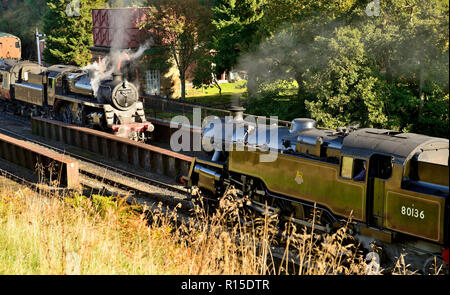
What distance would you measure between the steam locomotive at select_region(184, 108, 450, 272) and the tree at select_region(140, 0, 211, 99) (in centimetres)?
1792

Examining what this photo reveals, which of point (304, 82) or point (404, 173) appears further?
point (304, 82)

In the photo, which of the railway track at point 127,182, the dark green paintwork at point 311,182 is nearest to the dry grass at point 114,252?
the dark green paintwork at point 311,182

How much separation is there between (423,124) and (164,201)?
1084cm

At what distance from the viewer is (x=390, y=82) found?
1952 cm

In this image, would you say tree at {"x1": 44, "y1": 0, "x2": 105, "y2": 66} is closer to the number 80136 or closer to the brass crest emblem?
the brass crest emblem

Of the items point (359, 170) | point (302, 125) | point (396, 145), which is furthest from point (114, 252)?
point (302, 125)

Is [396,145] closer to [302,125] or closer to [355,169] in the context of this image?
[355,169]

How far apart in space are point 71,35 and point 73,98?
1938cm

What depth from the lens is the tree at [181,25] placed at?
27.7 meters

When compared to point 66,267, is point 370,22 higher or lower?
higher

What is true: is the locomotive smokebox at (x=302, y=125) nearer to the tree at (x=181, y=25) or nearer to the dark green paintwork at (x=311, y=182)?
the dark green paintwork at (x=311, y=182)

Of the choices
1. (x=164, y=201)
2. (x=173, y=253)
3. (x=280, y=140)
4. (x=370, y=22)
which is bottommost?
(x=164, y=201)
